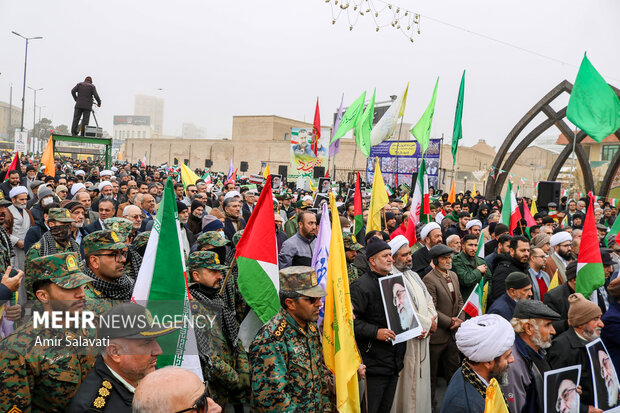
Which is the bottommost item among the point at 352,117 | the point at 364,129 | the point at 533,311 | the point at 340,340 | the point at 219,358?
the point at 219,358

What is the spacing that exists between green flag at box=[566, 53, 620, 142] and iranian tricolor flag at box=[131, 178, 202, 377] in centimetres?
1062

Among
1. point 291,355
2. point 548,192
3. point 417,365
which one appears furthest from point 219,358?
point 548,192

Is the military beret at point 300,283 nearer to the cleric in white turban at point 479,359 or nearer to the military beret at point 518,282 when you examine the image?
the cleric in white turban at point 479,359

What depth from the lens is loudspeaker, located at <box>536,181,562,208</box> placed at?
14.7 m

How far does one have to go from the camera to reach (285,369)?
3.07m

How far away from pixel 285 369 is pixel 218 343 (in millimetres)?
669

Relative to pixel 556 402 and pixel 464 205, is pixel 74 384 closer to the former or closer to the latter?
pixel 556 402

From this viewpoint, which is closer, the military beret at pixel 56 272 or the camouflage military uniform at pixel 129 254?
the military beret at pixel 56 272

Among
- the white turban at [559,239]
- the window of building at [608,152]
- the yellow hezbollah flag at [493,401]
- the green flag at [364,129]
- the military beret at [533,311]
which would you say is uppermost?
the window of building at [608,152]

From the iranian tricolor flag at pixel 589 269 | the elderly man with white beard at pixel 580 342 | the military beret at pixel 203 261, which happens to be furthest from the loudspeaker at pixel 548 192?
the military beret at pixel 203 261

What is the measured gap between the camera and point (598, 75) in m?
11.1

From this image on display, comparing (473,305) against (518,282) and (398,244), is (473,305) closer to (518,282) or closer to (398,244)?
(518,282)

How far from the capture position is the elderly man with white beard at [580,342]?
3.48 metres

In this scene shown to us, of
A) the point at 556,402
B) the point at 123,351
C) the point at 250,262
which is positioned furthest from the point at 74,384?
the point at 556,402
